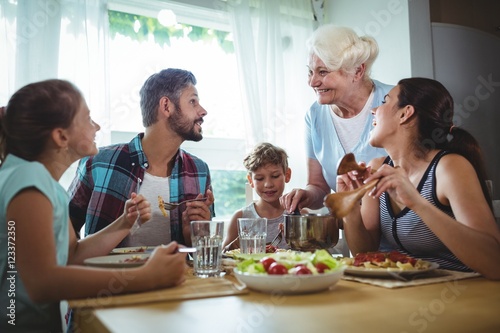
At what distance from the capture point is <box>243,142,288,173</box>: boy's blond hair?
8.04 ft

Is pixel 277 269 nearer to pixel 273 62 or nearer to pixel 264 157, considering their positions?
pixel 264 157

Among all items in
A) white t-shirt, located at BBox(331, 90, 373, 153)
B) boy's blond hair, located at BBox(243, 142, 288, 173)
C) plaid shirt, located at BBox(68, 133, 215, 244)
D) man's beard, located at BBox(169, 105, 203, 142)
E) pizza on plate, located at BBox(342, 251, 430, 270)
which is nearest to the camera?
pizza on plate, located at BBox(342, 251, 430, 270)

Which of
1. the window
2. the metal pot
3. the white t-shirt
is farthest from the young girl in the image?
the window

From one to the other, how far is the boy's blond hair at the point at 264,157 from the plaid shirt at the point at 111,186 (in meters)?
0.49

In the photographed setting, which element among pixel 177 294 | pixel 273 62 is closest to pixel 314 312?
pixel 177 294

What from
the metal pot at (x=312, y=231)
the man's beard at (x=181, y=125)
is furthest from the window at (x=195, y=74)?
the metal pot at (x=312, y=231)

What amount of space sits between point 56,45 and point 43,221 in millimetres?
1927

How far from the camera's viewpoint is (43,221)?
3.10ft

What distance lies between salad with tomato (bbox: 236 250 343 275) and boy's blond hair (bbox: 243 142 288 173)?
53.9 inches

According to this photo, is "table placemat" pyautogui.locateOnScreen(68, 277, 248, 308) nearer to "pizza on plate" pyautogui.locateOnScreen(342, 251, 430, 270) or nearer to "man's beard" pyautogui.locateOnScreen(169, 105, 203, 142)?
"pizza on plate" pyautogui.locateOnScreen(342, 251, 430, 270)

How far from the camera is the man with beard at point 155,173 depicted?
74.5 inches

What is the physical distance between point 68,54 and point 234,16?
1138mm

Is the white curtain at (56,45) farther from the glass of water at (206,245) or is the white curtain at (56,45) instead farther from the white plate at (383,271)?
the white plate at (383,271)

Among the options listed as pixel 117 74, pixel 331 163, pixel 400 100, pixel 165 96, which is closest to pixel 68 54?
pixel 117 74
